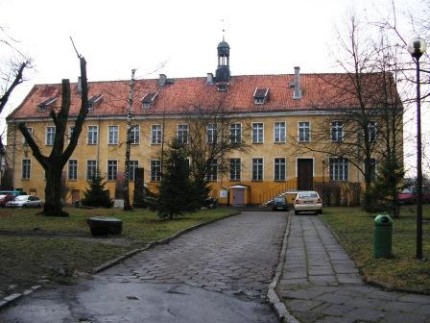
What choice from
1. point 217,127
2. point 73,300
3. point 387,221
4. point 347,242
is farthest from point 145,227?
point 217,127

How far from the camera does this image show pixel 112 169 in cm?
6081

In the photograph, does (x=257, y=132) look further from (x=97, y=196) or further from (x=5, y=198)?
(x=5, y=198)

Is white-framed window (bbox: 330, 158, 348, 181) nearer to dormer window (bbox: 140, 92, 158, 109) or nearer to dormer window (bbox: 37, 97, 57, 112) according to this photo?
dormer window (bbox: 140, 92, 158, 109)

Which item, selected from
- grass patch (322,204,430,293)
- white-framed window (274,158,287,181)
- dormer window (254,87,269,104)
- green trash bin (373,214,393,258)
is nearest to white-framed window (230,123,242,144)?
dormer window (254,87,269,104)

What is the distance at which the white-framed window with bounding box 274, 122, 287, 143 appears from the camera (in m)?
56.2

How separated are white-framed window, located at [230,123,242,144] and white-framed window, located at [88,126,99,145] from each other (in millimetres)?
15825

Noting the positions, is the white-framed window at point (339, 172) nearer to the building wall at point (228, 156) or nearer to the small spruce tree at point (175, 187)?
the building wall at point (228, 156)

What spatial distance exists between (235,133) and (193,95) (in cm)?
847

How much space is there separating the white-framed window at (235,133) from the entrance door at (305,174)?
653 cm

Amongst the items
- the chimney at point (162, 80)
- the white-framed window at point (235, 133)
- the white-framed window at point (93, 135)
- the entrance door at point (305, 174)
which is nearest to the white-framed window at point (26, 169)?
the white-framed window at point (93, 135)

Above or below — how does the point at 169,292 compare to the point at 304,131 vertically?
below

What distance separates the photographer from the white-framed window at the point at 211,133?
45834mm

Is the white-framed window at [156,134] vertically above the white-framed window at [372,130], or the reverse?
the white-framed window at [156,134]

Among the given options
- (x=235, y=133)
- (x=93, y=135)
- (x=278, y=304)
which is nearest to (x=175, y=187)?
(x=278, y=304)
